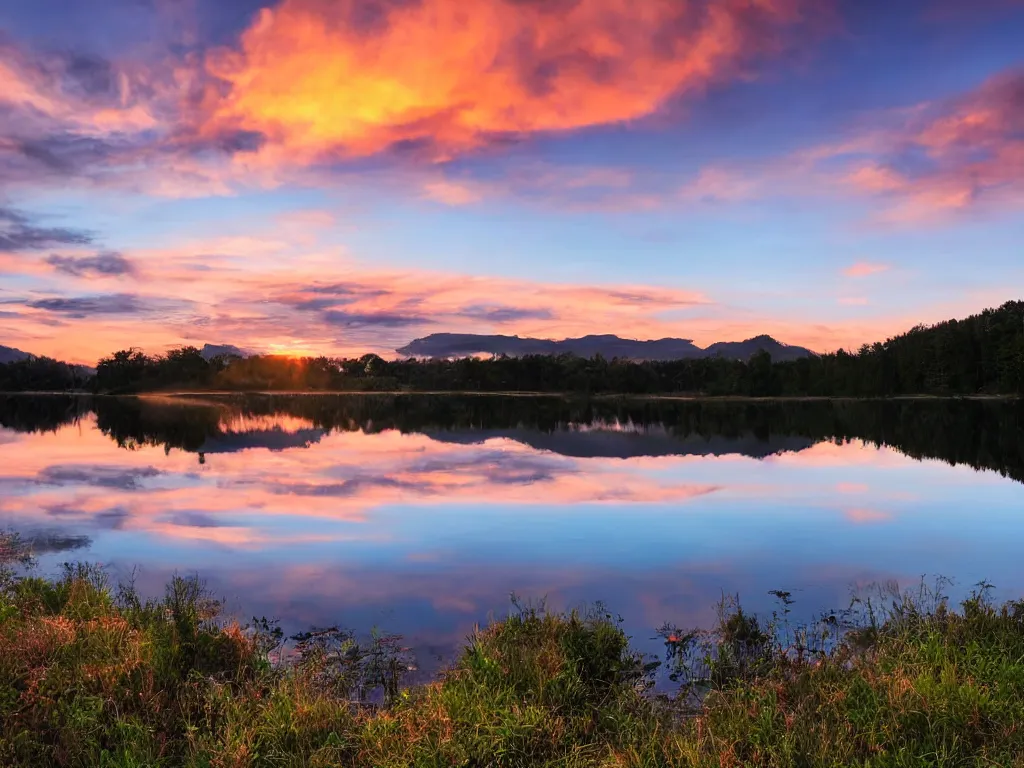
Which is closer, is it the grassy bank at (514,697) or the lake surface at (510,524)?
the grassy bank at (514,697)

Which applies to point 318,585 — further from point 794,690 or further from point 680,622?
point 794,690

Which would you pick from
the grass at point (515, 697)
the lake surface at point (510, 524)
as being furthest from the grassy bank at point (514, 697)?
the lake surface at point (510, 524)

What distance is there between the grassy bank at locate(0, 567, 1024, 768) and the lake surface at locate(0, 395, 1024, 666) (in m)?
1.81

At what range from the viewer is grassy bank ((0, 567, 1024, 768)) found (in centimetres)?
769

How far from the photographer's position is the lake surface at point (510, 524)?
52.1 feet

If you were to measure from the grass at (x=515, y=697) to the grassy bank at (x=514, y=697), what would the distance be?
3 cm

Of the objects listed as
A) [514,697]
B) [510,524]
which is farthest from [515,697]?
[510,524]

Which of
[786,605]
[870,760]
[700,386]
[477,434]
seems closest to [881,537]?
[786,605]

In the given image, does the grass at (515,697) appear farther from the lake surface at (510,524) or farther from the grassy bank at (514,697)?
the lake surface at (510,524)

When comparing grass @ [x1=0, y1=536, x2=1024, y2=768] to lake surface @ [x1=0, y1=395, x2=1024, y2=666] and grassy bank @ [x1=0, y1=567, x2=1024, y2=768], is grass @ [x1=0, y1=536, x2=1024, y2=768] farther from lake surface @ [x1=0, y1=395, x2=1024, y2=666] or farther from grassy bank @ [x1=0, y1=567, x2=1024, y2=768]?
lake surface @ [x1=0, y1=395, x2=1024, y2=666]

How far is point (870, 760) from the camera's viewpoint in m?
7.51

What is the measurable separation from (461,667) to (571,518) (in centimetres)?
1422

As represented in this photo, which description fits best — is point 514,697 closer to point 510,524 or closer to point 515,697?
point 515,697

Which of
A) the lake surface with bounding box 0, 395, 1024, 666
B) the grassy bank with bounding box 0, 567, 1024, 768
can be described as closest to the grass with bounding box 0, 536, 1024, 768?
the grassy bank with bounding box 0, 567, 1024, 768
